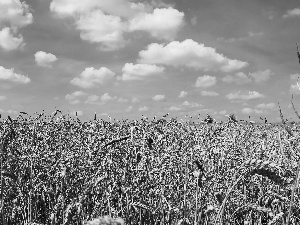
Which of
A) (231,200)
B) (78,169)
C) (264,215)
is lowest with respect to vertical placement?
(264,215)

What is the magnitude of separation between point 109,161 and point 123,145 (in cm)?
124

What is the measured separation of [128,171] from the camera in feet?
13.9

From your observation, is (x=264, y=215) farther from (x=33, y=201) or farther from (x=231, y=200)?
(x=33, y=201)

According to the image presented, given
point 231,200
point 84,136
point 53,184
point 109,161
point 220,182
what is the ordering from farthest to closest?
point 84,136, point 53,184, point 231,200, point 220,182, point 109,161

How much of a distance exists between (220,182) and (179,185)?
0.67m

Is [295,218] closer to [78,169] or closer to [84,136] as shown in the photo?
[78,169]

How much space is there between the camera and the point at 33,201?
205 inches

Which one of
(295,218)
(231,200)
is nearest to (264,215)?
(295,218)

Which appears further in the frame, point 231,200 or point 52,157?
point 52,157

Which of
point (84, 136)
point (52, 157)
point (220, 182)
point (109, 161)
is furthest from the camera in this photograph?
point (84, 136)

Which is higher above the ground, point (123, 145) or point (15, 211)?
point (123, 145)

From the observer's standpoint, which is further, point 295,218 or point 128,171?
point 295,218

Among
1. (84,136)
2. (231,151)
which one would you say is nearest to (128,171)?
(231,151)

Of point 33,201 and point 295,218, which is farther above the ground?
point 33,201
